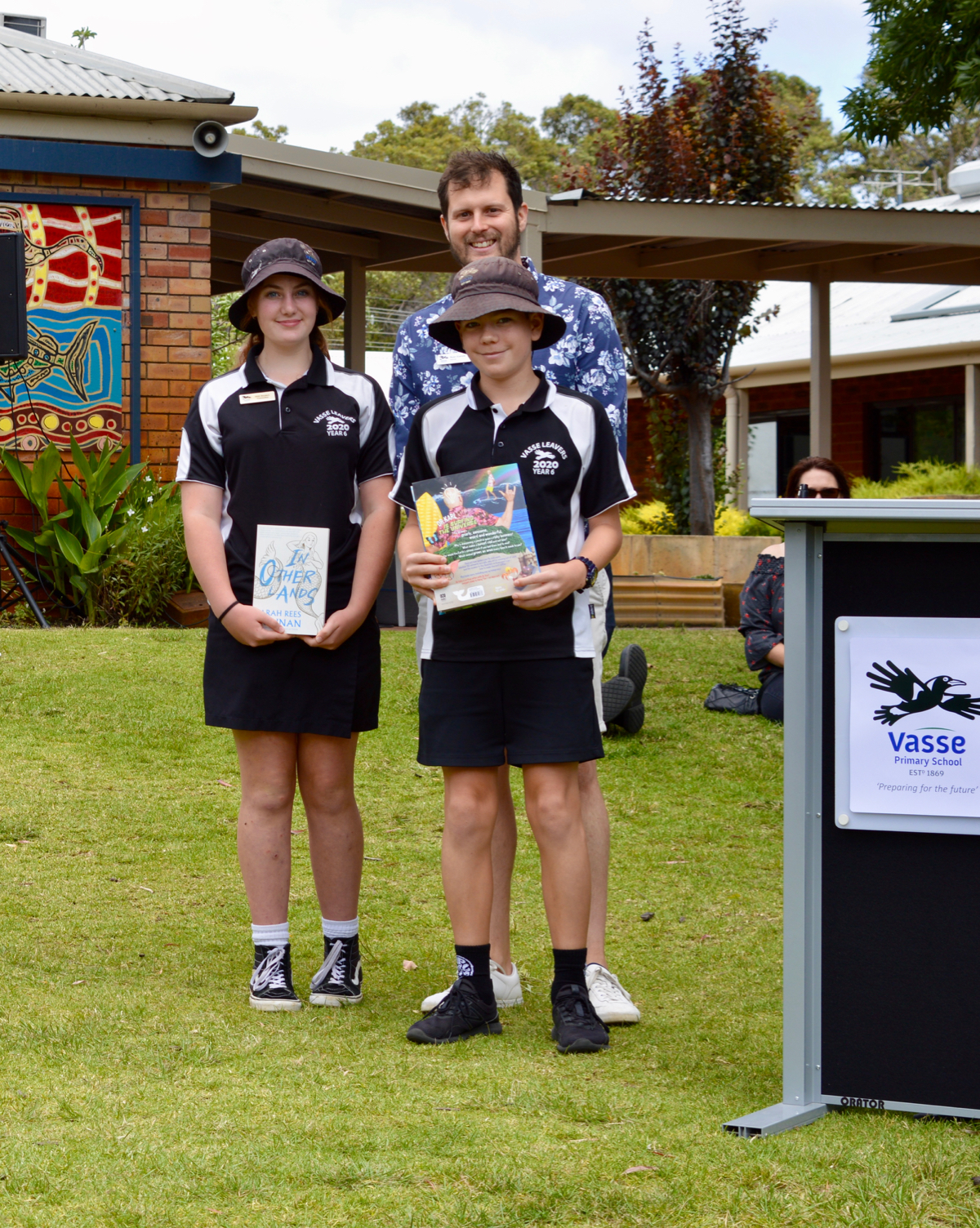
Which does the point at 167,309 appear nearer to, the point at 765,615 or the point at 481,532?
the point at 765,615

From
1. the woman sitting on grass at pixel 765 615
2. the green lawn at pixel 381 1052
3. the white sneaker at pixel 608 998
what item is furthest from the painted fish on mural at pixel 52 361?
the white sneaker at pixel 608 998

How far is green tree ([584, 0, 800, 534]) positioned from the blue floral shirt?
13.6 meters

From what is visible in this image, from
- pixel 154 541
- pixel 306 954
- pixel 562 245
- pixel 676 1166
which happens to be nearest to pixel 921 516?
pixel 676 1166

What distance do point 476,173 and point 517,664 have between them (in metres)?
1.38

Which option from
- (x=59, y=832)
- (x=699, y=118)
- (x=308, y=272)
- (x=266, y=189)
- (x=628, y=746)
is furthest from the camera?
(x=699, y=118)

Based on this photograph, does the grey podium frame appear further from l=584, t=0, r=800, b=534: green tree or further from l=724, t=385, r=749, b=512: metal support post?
l=724, t=385, r=749, b=512: metal support post

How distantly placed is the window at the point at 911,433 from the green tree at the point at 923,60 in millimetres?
11045

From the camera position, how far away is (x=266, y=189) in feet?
41.5

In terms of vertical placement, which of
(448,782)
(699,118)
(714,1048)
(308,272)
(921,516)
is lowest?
(714,1048)

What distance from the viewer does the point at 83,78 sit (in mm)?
12172

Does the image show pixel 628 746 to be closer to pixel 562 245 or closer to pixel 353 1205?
pixel 353 1205

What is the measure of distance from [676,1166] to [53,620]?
8.13 m

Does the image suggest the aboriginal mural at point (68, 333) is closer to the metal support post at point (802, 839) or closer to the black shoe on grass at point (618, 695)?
the black shoe on grass at point (618, 695)

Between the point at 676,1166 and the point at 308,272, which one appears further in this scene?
the point at 308,272
